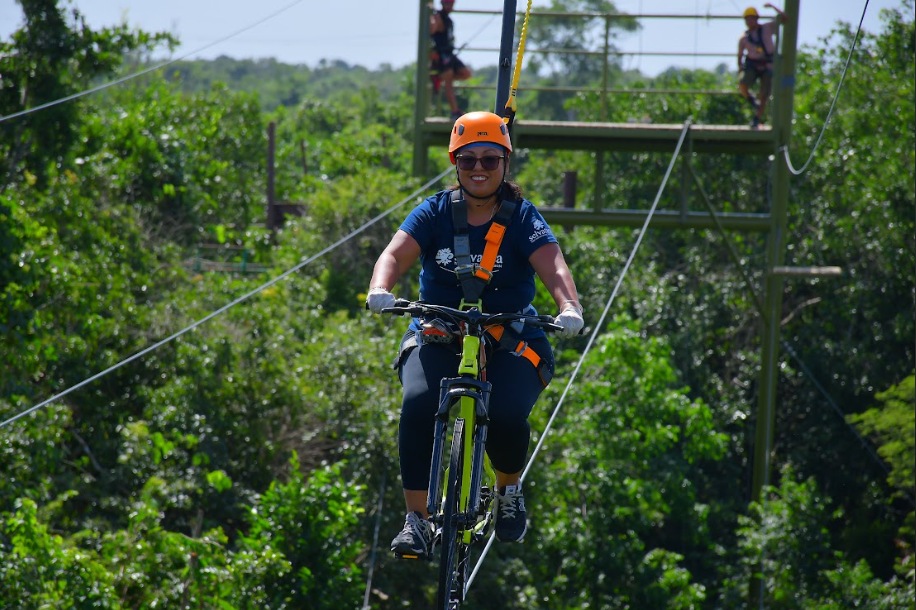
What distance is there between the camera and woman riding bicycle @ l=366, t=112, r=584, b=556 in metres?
5.50

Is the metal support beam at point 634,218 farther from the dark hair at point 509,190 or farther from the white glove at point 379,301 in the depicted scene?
the white glove at point 379,301

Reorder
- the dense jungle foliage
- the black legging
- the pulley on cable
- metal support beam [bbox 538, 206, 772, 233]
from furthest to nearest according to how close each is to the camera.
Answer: metal support beam [bbox 538, 206, 772, 233] < the dense jungle foliage < the pulley on cable < the black legging

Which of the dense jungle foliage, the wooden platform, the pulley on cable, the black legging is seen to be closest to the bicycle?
the black legging

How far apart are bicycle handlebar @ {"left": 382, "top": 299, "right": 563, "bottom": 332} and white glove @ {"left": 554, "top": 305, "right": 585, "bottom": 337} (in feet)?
0.07

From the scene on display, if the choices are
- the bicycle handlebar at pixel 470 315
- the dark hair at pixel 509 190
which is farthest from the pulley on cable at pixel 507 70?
the bicycle handlebar at pixel 470 315

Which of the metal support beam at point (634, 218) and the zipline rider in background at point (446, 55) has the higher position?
the zipline rider in background at point (446, 55)

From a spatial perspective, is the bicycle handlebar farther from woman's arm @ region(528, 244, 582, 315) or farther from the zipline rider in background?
the zipline rider in background

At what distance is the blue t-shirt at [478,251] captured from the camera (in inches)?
222

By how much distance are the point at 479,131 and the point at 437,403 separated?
3.55 feet

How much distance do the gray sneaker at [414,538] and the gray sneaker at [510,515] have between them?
0.93 ft

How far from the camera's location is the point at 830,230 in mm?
24625

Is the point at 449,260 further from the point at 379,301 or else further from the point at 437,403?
the point at 437,403

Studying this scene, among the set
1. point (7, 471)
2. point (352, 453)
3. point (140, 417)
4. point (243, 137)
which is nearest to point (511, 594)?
point (352, 453)

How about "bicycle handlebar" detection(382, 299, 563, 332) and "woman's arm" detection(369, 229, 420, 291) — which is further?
"woman's arm" detection(369, 229, 420, 291)
